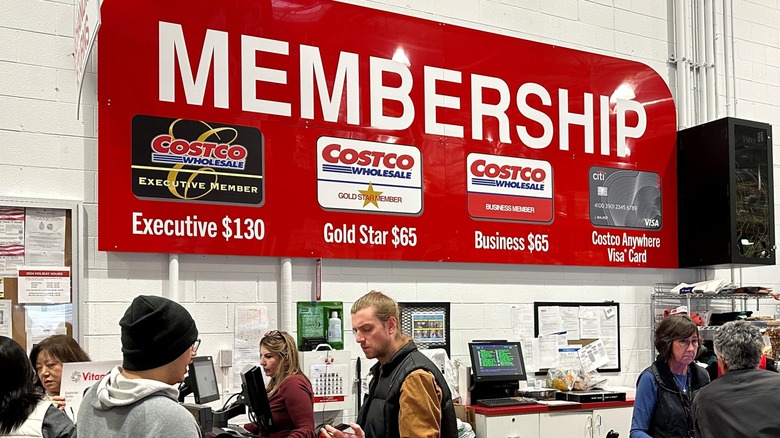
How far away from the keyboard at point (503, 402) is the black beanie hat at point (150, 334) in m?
3.51

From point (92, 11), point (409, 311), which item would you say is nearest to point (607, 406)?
point (409, 311)

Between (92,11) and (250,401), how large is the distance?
198cm

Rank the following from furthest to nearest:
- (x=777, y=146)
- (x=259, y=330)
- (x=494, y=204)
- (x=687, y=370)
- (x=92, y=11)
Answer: (x=777, y=146) → (x=494, y=204) → (x=259, y=330) → (x=687, y=370) → (x=92, y=11)

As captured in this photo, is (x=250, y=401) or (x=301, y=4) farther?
(x=301, y=4)

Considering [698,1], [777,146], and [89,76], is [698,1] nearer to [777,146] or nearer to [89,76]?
[777,146]

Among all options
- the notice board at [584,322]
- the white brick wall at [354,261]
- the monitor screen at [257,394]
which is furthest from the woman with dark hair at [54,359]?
the notice board at [584,322]

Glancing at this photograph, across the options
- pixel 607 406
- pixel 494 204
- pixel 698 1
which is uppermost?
pixel 698 1

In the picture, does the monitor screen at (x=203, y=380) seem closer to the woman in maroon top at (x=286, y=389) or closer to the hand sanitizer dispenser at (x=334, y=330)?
the woman in maroon top at (x=286, y=389)

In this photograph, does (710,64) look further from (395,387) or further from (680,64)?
(395,387)

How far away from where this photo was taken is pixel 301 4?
5.14 m

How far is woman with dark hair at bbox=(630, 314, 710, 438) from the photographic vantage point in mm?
3758

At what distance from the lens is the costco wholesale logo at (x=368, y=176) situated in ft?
16.7

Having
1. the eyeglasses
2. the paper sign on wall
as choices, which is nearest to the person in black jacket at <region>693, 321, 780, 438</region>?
the eyeglasses

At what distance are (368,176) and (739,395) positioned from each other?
2842 millimetres
